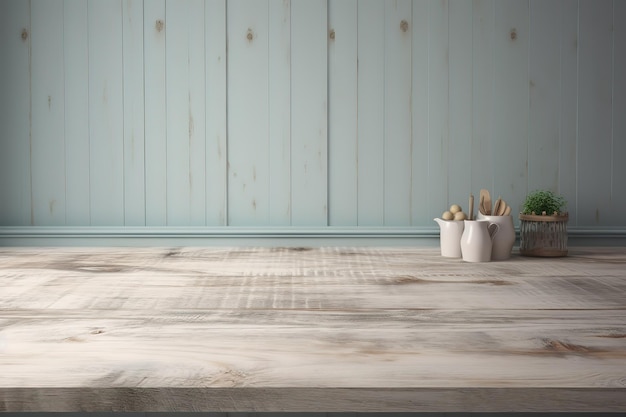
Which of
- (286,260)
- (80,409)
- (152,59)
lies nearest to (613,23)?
(286,260)

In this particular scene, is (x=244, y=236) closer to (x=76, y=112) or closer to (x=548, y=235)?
(x=76, y=112)

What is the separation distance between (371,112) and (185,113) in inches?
23.9

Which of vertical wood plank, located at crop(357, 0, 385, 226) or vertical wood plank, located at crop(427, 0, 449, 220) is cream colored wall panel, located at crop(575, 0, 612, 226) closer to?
vertical wood plank, located at crop(427, 0, 449, 220)

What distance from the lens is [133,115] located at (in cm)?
208

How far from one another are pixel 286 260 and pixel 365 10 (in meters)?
0.87

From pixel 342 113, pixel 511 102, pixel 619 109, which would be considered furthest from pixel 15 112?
pixel 619 109

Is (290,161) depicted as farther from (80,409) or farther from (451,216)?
(80,409)

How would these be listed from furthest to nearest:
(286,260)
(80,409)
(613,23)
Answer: (613,23) → (286,260) → (80,409)

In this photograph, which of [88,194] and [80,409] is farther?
[88,194]

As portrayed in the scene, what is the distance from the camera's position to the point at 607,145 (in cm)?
207

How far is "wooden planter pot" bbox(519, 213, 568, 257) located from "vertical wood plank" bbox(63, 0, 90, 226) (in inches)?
55.2

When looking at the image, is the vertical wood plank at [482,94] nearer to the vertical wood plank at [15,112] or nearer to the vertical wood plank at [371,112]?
the vertical wood plank at [371,112]

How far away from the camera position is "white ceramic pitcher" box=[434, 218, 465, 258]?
1.79m

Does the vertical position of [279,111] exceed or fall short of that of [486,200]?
it exceeds it
